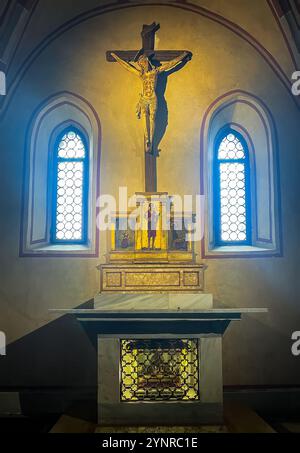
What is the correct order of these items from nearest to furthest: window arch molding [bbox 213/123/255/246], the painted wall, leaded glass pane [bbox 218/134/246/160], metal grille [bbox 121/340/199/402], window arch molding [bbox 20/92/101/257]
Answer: metal grille [bbox 121/340/199/402]
the painted wall
window arch molding [bbox 20/92/101/257]
window arch molding [bbox 213/123/255/246]
leaded glass pane [bbox 218/134/246/160]

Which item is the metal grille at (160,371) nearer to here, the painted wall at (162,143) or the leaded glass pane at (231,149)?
the painted wall at (162,143)

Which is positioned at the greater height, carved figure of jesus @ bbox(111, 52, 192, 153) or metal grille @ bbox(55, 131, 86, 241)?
carved figure of jesus @ bbox(111, 52, 192, 153)

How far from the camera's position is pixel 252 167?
6477 mm

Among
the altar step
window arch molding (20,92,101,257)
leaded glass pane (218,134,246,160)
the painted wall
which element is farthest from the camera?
leaded glass pane (218,134,246,160)

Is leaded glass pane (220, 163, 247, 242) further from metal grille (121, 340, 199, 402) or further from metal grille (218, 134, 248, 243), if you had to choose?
metal grille (121, 340, 199, 402)

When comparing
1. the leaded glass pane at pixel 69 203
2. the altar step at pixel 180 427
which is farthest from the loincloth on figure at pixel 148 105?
the altar step at pixel 180 427

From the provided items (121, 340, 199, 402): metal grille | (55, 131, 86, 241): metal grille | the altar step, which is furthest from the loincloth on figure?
the altar step

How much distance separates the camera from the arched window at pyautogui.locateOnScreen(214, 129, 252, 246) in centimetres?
639

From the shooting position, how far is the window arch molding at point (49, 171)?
599 centimetres

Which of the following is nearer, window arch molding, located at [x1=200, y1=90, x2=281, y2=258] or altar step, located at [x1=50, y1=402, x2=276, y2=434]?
altar step, located at [x1=50, y1=402, x2=276, y2=434]

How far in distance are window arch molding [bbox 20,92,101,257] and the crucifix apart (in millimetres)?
757

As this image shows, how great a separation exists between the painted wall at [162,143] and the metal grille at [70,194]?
22.7 inches

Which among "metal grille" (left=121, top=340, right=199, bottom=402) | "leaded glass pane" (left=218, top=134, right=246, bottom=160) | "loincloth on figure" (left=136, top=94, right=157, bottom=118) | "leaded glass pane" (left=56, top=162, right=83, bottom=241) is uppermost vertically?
"loincloth on figure" (left=136, top=94, right=157, bottom=118)

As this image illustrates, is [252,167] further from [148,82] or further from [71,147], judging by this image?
[71,147]
